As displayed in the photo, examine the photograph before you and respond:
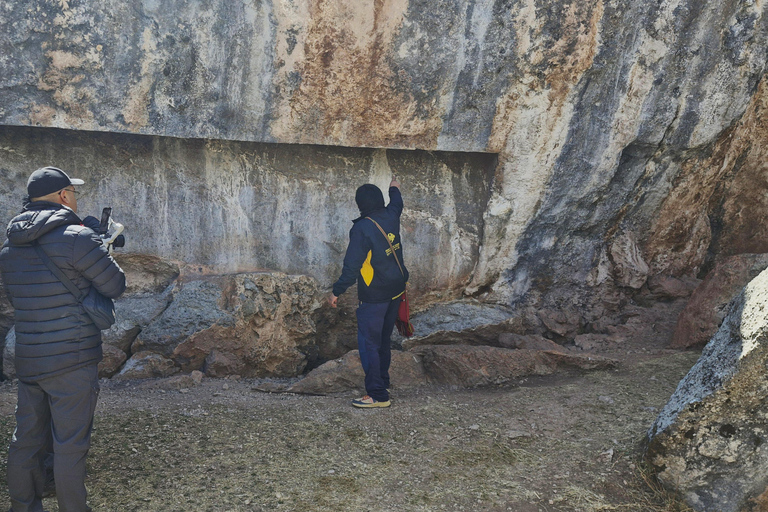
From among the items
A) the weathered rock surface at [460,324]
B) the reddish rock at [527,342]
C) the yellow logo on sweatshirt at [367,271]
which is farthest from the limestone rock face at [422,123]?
the yellow logo on sweatshirt at [367,271]

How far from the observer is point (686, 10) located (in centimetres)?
516

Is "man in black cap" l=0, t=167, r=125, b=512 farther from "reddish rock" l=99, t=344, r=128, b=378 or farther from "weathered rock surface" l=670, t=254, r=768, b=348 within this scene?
"weathered rock surface" l=670, t=254, r=768, b=348

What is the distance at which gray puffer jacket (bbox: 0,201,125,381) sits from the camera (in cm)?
292

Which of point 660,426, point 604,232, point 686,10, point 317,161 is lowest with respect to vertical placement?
point 660,426

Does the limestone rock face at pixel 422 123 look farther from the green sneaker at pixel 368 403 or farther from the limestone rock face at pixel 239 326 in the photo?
the green sneaker at pixel 368 403

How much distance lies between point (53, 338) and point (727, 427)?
10.3ft

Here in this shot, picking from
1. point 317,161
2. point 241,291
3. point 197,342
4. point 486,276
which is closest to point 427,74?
point 317,161

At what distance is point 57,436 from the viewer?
2936mm

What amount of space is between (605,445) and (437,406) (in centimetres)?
117

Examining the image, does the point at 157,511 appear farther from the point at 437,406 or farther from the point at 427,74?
the point at 427,74

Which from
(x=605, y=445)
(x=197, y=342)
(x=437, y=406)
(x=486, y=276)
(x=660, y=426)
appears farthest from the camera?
(x=486, y=276)

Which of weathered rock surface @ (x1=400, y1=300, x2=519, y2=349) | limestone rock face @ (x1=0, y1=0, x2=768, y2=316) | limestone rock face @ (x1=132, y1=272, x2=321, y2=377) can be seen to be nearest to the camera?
limestone rock face @ (x1=0, y1=0, x2=768, y2=316)

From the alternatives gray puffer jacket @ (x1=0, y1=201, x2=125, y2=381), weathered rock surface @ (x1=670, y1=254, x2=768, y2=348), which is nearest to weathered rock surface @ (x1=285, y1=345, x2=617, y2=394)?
weathered rock surface @ (x1=670, y1=254, x2=768, y2=348)

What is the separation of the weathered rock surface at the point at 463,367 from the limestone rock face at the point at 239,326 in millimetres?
611
